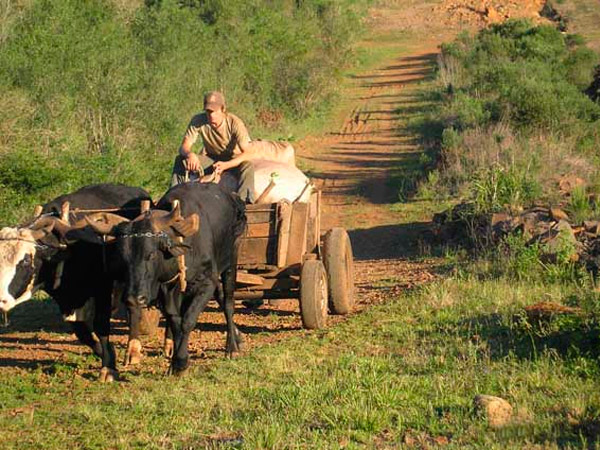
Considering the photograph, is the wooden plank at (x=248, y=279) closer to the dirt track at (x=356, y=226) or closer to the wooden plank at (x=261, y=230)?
the wooden plank at (x=261, y=230)

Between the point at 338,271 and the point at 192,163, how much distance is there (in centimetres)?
181

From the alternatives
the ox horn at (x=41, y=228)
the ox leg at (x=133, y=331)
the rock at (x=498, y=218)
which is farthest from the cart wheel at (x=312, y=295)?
the rock at (x=498, y=218)

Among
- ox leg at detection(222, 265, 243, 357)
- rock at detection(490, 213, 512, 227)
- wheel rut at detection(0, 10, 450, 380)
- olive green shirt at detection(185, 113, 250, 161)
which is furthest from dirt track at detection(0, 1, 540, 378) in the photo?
olive green shirt at detection(185, 113, 250, 161)

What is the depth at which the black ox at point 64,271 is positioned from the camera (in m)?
7.80

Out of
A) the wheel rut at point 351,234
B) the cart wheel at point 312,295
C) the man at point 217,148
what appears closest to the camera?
the cart wheel at point 312,295

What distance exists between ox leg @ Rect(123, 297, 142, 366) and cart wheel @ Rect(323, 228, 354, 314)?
230 centimetres

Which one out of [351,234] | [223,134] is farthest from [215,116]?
[351,234]

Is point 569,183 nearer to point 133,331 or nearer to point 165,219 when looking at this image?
point 165,219

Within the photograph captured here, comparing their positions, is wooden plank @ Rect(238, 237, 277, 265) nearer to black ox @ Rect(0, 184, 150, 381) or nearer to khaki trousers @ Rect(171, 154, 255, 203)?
khaki trousers @ Rect(171, 154, 255, 203)

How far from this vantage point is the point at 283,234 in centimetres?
912

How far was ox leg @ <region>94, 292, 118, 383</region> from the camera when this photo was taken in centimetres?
789

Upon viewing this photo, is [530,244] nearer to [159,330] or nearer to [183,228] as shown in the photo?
[159,330]

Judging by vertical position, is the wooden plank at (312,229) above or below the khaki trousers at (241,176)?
below

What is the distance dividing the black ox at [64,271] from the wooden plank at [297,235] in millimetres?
1823
